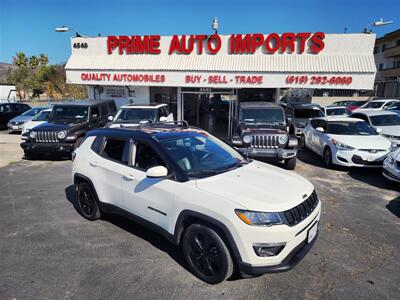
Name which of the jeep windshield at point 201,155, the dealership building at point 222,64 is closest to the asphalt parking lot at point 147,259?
the jeep windshield at point 201,155

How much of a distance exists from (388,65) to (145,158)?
173 feet

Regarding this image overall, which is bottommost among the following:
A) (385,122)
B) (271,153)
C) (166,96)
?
(271,153)

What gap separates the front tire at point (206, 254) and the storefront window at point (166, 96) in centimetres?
1307

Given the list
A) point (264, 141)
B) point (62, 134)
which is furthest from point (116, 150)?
point (62, 134)

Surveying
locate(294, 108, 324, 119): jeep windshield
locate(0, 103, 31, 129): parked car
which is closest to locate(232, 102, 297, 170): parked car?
locate(294, 108, 324, 119): jeep windshield

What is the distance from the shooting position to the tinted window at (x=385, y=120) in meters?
9.83

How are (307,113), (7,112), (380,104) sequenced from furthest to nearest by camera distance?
1. (380,104)
2. (7,112)
3. (307,113)

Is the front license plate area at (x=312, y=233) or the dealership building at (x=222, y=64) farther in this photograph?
the dealership building at (x=222, y=64)

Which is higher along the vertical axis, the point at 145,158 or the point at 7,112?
the point at 145,158

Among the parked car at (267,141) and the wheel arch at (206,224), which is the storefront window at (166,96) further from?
the wheel arch at (206,224)

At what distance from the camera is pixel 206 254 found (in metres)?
3.00

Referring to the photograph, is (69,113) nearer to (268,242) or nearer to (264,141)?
(264,141)

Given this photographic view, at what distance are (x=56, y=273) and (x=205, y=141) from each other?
2562mm

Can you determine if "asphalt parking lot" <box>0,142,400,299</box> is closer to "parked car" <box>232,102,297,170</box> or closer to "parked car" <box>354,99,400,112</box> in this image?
"parked car" <box>232,102,297,170</box>
